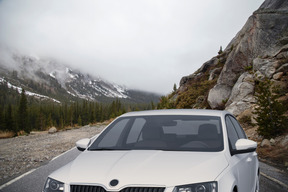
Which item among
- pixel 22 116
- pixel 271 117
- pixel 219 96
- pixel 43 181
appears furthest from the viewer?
pixel 22 116

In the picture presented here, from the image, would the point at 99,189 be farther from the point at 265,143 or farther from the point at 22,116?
the point at 22,116

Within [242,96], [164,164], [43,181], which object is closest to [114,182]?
[164,164]

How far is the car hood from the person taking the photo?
2.67 metres

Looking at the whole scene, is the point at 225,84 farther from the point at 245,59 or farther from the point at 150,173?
the point at 150,173

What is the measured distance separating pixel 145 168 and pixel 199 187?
0.58m

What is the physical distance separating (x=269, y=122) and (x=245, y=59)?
15.6 m

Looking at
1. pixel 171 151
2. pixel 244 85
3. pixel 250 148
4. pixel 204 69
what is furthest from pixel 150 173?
pixel 204 69

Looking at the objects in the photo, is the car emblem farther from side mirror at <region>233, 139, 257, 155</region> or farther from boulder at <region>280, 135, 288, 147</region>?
boulder at <region>280, 135, 288, 147</region>

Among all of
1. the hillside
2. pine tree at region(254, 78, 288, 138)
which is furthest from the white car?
the hillside

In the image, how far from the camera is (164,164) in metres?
2.96

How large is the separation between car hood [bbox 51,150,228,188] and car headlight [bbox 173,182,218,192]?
0.04 meters

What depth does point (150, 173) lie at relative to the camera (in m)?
2.76

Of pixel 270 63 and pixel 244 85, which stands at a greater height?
pixel 270 63

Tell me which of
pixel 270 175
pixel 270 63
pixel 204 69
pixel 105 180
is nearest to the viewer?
pixel 105 180
